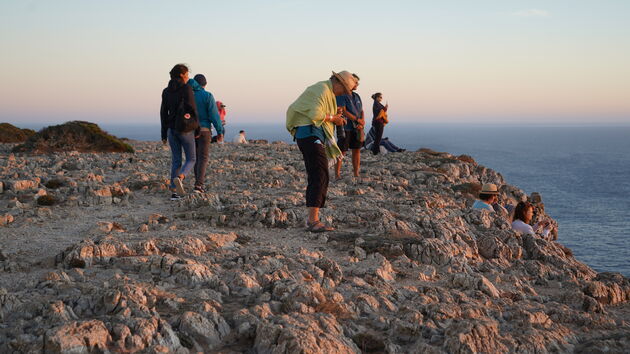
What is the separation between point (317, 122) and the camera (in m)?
7.71

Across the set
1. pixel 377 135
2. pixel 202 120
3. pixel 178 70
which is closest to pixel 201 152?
pixel 202 120

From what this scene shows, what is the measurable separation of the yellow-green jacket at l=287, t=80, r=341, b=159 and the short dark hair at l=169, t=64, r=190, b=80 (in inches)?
114

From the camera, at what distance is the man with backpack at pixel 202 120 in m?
10.6

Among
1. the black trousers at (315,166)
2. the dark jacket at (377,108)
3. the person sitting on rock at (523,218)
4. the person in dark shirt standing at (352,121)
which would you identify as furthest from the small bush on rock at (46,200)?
the dark jacket at (377,108)

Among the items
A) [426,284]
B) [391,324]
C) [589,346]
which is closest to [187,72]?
[426,284]

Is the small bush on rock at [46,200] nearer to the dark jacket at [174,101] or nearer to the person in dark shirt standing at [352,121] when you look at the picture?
the dark jacket at [174,101]

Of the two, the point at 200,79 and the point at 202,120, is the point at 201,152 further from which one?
the point at 200,79

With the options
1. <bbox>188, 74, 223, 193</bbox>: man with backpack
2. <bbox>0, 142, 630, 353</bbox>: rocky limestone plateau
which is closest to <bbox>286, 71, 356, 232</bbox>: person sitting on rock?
<bbox>0, 142, 630, 353</bbox>: rocky limestone plateau

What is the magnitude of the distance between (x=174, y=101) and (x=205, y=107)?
2.40 feet

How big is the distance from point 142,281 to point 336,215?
4.22 m

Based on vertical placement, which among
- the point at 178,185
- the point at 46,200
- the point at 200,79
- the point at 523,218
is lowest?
the point at 523,218

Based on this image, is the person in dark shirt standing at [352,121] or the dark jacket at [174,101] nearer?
the dark jacket at [174,101]

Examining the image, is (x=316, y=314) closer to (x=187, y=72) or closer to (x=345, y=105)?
(x=187, y=72)

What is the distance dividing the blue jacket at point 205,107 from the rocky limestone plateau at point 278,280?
146 cm
